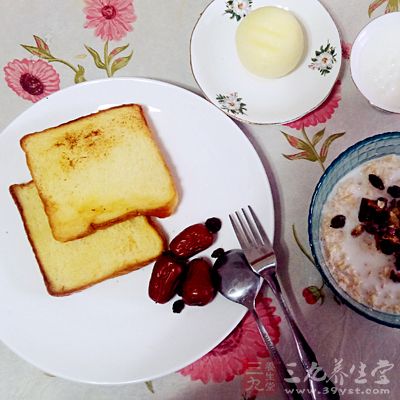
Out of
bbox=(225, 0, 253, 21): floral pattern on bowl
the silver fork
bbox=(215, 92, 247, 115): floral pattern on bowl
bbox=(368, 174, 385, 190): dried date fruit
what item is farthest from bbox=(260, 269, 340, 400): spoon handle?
bbox=(225, 0, 253, 21): floral pattern on bowl

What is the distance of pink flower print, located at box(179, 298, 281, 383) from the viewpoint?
1.29 metres

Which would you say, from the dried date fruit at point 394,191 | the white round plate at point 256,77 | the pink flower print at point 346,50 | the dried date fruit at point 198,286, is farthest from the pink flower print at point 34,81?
the dried date fruit at point 394,191

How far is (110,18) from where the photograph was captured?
4.82ft

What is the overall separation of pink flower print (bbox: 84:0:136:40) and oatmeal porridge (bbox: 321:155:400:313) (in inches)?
27.9

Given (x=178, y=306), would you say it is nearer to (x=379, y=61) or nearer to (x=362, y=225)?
(x=362, y=225)

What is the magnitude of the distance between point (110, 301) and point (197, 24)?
72 centimetres

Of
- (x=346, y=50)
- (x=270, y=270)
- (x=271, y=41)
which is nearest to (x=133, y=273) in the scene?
(x=270, y=270)

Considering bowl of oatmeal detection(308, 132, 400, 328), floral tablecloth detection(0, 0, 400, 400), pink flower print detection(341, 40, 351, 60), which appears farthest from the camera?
pink flower print detection(341, 40, 351, 60)

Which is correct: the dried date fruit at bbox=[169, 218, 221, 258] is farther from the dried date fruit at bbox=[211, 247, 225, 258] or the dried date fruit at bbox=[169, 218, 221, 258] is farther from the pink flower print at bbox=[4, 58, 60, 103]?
the pink flower print at bbox=[4, 58, 60, 103]

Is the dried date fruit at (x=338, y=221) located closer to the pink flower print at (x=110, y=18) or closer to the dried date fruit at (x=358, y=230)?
the dried date fruit at (x=358, y=230)

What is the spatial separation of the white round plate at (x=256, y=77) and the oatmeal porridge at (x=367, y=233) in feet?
0.74

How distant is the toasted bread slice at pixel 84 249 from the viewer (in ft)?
4.22

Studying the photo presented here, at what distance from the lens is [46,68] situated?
57.4 inches

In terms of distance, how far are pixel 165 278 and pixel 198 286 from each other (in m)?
0.08
